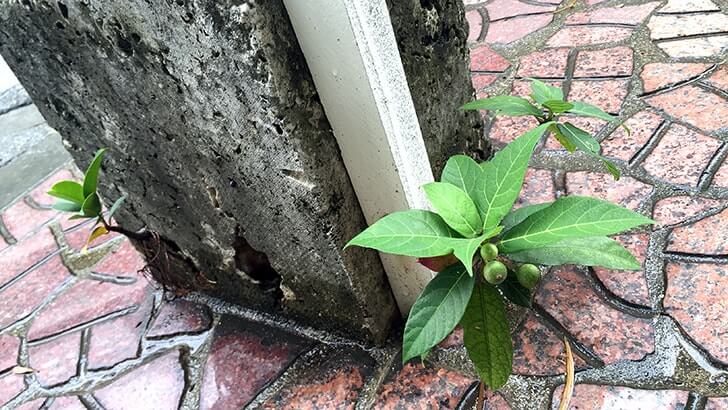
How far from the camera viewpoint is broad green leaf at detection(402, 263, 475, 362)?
106 centimetres

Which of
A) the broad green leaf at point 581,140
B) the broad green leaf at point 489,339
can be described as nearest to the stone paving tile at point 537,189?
the broad green leaf at point 581,140

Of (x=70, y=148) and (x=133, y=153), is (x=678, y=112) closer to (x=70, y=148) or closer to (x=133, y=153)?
(x=133, y=153)

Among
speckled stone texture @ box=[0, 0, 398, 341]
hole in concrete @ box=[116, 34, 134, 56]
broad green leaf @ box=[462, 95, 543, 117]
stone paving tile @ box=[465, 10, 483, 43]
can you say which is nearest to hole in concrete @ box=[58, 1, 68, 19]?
speckled stone texture @ box=[0, 0, 398, 341]

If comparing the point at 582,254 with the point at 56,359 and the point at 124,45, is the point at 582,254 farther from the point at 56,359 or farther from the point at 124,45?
the point at 56,359

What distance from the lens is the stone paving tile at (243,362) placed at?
1515 mm

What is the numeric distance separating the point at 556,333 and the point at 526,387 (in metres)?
0.17

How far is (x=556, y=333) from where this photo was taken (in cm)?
140

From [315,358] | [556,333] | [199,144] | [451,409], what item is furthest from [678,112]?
[199,144]

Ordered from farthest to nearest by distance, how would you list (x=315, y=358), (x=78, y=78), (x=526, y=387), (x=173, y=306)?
(x=173, y=306) < (x=315, y=358) < (x=78, y=78) < (x=526, y=387)

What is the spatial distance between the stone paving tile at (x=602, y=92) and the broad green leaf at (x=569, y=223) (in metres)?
1.10

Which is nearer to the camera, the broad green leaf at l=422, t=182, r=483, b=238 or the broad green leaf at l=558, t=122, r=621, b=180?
the broad green leaf at l=422, t=182, r=483, b=238

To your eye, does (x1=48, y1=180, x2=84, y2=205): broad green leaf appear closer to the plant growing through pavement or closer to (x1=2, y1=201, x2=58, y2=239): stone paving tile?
the plant growing through pavement

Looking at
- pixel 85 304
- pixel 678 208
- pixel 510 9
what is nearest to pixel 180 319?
pixel 85 304

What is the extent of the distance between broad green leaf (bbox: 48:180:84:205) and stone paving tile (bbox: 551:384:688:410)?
1.24 meters
